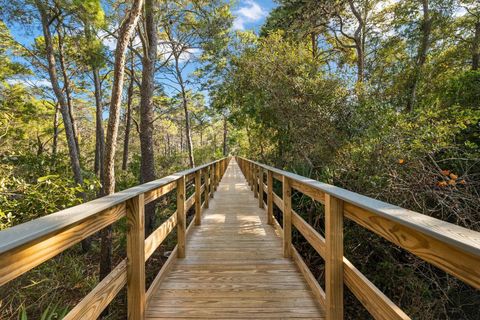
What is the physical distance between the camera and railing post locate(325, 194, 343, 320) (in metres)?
1.58

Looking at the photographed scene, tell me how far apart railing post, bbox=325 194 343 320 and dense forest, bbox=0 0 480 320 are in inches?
65.3

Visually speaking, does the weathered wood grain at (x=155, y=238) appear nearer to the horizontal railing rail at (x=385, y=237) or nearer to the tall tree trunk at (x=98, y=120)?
the horizontal railing rail at (x=385, y=237)

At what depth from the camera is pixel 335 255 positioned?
5.23 ft

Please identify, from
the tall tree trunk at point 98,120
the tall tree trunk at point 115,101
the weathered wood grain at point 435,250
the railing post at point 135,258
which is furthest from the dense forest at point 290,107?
the weathered wood grain at point 435,250

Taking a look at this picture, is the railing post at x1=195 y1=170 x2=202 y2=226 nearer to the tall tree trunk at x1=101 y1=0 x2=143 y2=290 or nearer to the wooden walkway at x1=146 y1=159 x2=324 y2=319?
the wooden walkway at x1=146 y1=159 x2=324 y2=319

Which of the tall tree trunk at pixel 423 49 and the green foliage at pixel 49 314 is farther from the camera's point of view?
the tall tree trunk at pixel 423 49

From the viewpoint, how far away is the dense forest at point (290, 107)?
340 centimetres

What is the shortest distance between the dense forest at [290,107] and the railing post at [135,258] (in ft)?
4.98

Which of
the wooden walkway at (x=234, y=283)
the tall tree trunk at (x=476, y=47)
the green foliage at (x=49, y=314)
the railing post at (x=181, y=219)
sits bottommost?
the green foliage at (x=49, y=314)

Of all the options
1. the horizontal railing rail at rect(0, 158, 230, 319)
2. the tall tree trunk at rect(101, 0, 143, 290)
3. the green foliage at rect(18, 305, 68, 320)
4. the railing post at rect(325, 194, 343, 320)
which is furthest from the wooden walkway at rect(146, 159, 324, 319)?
the tall tree trunk at rect(101, 0, 143, 290)

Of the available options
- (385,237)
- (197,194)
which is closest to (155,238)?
(385,237)

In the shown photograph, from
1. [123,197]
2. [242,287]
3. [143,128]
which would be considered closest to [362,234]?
[242,287]

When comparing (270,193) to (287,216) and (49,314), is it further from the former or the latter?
(49,314)

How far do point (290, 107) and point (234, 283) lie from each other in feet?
16.1
